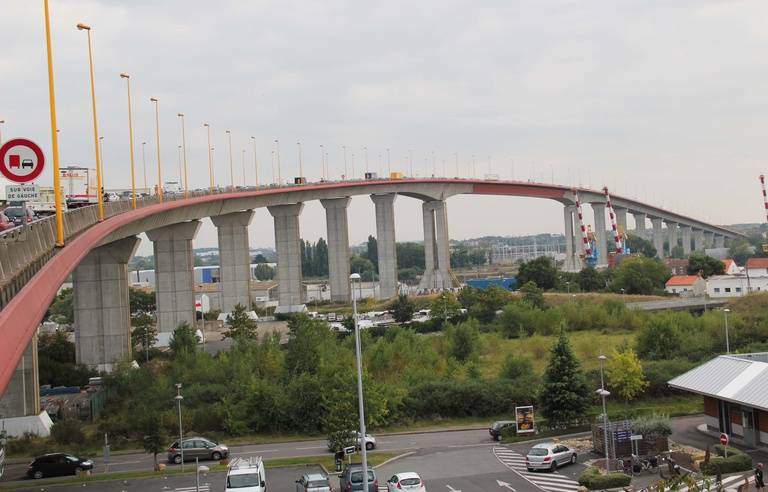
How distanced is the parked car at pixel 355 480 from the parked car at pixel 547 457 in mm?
6058

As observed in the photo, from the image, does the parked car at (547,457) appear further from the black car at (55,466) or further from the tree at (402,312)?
the tree at (402,312)

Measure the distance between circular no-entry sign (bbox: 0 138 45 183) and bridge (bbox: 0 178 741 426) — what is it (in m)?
1.45

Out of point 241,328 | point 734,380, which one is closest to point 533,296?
point 241,328

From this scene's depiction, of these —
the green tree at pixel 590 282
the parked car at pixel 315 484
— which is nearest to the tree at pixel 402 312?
the green tree at pixel 590 282

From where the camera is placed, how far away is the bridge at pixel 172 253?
19.2m

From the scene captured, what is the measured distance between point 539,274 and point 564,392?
71.8 m

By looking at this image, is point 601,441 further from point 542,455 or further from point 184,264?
point 184,264

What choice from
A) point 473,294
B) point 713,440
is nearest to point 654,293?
point 473,294

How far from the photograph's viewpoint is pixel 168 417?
131 feet

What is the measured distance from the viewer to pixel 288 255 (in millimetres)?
96938

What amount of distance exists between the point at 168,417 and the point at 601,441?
1845cm

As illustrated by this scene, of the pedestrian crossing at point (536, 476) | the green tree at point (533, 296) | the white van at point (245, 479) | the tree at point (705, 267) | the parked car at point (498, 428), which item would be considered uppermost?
the tree at point (705, 267)

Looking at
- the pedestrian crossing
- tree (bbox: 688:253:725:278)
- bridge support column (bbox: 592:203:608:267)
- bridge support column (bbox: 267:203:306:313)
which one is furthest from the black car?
bridge support column (bbox: 592:203:608:267)

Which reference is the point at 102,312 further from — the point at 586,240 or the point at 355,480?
the point at 586,240
